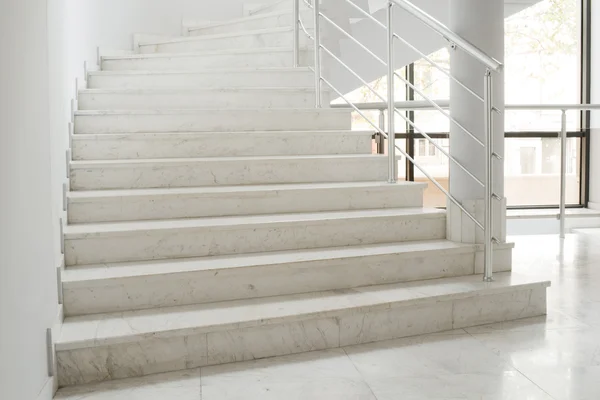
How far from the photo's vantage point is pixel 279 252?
10.4ft

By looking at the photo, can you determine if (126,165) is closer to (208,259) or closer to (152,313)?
(208,259)

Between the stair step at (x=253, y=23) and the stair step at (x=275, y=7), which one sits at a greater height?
the stair step at (x=275, y=7)

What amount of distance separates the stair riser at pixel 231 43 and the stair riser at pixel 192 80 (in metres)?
0.48

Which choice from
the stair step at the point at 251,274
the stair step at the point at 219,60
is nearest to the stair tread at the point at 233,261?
the stair step at the point at 251,274

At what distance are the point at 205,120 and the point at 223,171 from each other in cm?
56

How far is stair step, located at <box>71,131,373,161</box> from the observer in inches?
147

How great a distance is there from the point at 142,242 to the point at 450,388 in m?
1.44

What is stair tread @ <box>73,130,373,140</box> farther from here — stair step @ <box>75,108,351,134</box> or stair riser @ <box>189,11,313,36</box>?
stair riser @ <box>189,11,313,36</box>

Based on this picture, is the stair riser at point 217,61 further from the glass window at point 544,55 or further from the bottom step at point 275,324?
the glass window at point 544,55

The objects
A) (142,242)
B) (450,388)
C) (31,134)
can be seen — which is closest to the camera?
(31,134)

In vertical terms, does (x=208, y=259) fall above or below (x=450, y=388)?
above

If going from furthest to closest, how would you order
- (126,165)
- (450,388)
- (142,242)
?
(126,165) < (142,242) < (450,388)

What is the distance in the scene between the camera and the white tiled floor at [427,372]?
7.47 feet

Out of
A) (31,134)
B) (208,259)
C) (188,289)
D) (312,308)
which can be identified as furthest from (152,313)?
(31,134)
